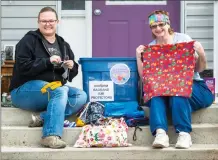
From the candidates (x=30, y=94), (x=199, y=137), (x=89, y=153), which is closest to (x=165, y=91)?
(x=199, y=137)

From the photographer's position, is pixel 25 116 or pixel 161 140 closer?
pixel 161 140

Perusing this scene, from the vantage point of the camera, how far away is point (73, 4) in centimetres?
607

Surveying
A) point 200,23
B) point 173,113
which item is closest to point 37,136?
point 173,113

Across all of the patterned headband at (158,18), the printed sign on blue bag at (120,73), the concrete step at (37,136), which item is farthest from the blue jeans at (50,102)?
the patterned headband at (158,18)

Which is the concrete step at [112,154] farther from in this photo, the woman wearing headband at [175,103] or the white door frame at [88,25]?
the white door frame at [88,25]

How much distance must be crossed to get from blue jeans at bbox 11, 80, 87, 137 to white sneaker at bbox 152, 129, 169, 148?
0.77 m

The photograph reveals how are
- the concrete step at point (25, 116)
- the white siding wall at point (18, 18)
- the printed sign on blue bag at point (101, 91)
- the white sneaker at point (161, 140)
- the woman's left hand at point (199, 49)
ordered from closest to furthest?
1. the white sneaker at point (161, 140)
2. the woman's left hand at point (199, 49)
3. the concrete step at point (25, 116)
4. the printed sign on blue bag at point (101, 91)
5. the white siding wall at point (18, 18)

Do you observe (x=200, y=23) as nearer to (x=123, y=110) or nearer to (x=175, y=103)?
(x=123, y=110)

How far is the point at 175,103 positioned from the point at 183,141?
315 millimetres

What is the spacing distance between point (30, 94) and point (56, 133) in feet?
1.54

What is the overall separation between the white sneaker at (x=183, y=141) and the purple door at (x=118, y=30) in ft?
7.83

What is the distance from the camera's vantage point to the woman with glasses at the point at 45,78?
3.96 m

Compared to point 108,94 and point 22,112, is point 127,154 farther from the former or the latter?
point 22,112

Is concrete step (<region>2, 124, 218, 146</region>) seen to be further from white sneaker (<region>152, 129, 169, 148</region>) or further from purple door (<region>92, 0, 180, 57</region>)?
purple door (<region>92, 0, 180, 57</region>)
